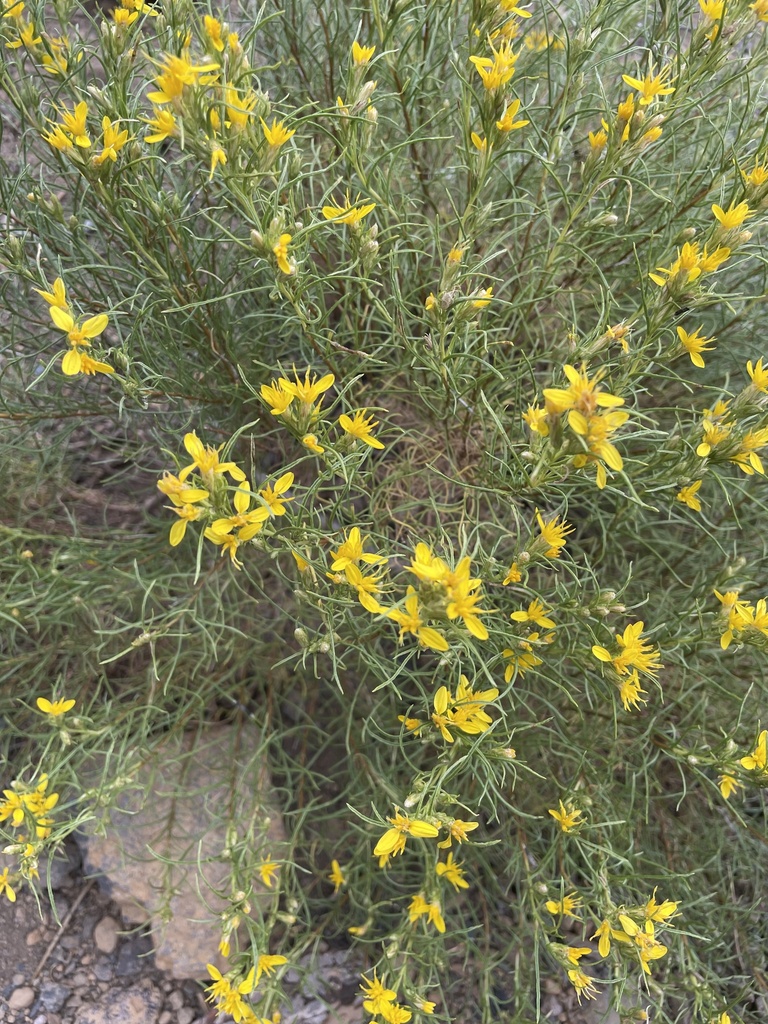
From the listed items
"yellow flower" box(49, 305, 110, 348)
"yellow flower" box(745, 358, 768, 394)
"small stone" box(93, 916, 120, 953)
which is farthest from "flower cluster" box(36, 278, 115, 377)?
"small stone" box(93, 916, 120, 953)

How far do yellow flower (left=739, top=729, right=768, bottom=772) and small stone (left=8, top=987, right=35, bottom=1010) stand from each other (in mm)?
2519

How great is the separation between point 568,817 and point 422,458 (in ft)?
3.88

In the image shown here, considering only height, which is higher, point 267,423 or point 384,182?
point 384,182

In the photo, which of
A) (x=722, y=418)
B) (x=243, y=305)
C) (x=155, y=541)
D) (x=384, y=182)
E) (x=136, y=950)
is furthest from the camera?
(x=136, y=950)

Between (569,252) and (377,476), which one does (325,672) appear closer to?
(377,476)

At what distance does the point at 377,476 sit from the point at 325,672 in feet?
2.44

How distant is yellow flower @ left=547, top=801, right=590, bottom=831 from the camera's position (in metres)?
1.76

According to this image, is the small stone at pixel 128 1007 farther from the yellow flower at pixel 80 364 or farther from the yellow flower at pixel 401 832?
the yellow flower at pixel 80 364

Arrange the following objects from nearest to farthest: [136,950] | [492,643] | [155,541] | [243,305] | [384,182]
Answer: [492,643] → [384,182] → [243,305] → [155,541] → [136,950]

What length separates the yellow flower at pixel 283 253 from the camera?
1.34m

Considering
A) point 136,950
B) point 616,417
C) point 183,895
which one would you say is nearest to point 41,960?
point 136,950

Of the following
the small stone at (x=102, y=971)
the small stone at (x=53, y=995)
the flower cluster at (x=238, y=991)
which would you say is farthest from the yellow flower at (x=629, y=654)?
the small stone at (x=53, y=995)

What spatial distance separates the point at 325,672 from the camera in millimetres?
2598

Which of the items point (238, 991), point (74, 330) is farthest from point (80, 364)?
point (238, 991)
